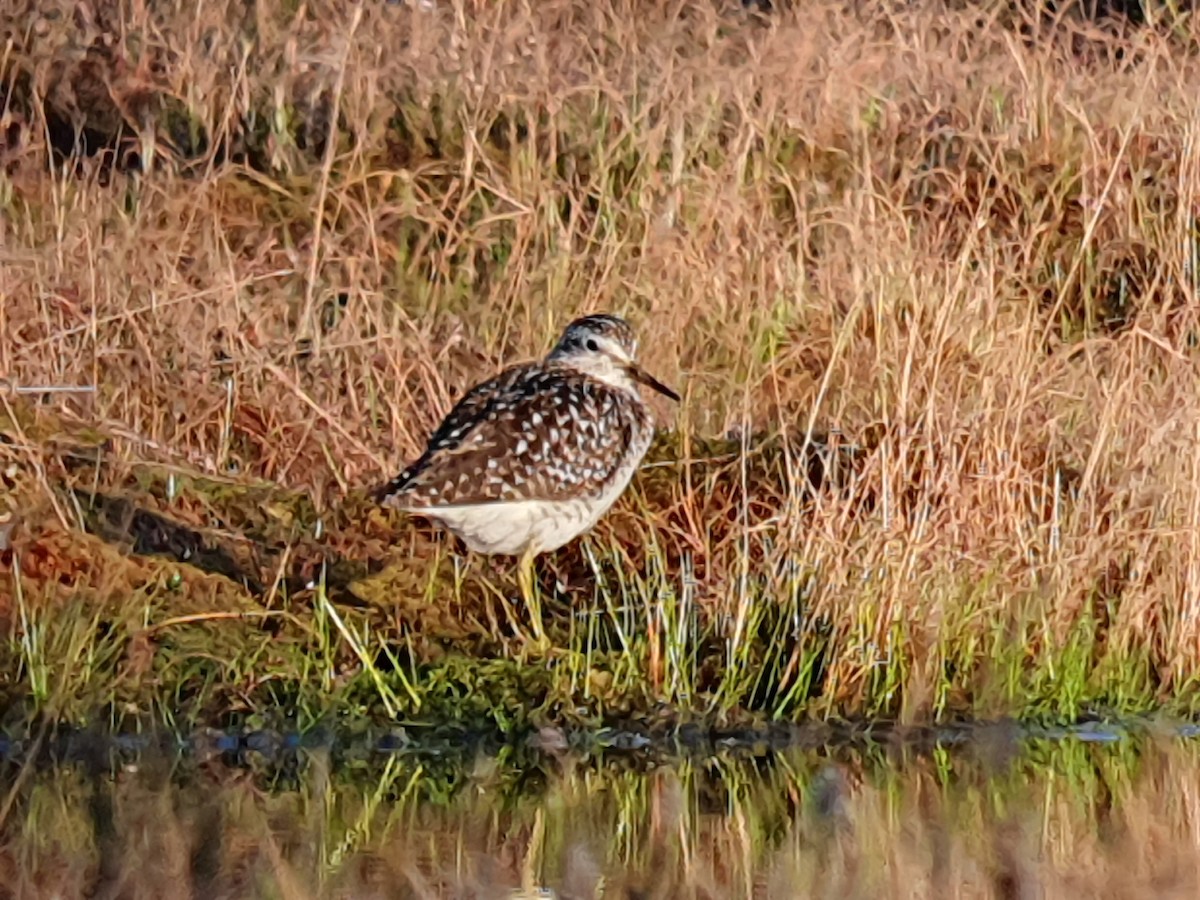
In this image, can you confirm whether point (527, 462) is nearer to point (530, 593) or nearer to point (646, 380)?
point (530, 593)

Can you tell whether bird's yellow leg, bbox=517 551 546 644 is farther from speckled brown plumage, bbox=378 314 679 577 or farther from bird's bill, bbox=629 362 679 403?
bird's bill, bbox=629 362 679 403

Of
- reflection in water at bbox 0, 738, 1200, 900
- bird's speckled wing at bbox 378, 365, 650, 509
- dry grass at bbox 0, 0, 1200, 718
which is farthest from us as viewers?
dry grass at bbox 0, 0, 1200, 718

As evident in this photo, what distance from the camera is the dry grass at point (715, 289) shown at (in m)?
8.52

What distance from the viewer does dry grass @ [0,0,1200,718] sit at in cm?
852

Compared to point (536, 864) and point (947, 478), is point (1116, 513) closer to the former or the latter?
point (947, 478)

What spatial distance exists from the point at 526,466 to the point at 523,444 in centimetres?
7

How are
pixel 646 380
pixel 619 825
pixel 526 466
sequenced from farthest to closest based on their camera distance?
pixel 646 380 → pixel 526 466 → pixel 619 825

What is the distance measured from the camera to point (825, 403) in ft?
31.5

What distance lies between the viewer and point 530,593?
8445mm

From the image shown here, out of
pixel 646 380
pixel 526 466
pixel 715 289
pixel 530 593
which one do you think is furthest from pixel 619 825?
pixel 715 289

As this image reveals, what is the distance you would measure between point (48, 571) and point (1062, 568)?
9.45 ft

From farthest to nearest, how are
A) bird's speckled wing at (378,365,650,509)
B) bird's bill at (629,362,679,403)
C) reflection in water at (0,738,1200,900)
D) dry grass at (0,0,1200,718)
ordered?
bird's bill at (629,362,679,403), dry grass at (0,0,1200,718), bird's speckled wing at (378,365,650,509), reflection in water at (0,738,1200,900)

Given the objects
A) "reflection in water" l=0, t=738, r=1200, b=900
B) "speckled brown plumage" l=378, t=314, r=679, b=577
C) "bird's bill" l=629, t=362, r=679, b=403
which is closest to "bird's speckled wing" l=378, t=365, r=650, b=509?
"speckled brown plumage" l=378, t=314, r=679, b=577

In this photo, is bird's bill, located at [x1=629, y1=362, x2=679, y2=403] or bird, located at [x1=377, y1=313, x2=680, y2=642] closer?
bird, located at [x1=377, y1=313, x2=680, y2=642]
